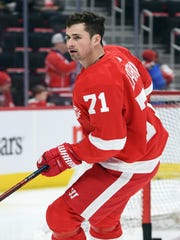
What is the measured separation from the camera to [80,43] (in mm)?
2969

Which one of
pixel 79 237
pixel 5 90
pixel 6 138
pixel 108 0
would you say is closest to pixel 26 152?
pixel 6 138

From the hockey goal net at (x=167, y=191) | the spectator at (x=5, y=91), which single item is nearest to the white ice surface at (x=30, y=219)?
the hockey goal net at (x=167, y=191)

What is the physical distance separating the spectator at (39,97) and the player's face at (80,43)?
3606 mm

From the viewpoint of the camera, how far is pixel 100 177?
3.14 m

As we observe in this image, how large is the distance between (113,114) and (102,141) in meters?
0.11

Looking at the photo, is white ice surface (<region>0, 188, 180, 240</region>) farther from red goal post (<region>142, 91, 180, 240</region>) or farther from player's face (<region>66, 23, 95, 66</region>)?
player's face (<region>66, 23, 95, 66</region>)

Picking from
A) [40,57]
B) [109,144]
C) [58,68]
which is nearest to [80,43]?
[109,144]

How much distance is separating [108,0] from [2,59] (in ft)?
7.05

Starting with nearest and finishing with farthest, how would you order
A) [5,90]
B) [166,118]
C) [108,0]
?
[166,118] → [5,90] → [108,0]

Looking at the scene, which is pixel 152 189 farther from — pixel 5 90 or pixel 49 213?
Result: pixel 5 90

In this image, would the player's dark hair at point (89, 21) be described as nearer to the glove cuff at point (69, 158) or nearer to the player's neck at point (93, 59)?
the player's neck at point (93, 59)

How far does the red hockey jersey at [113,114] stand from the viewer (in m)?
2.90

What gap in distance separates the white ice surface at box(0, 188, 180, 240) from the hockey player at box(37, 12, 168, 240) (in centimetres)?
95

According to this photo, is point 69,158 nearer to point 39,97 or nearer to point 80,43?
point 80,43
